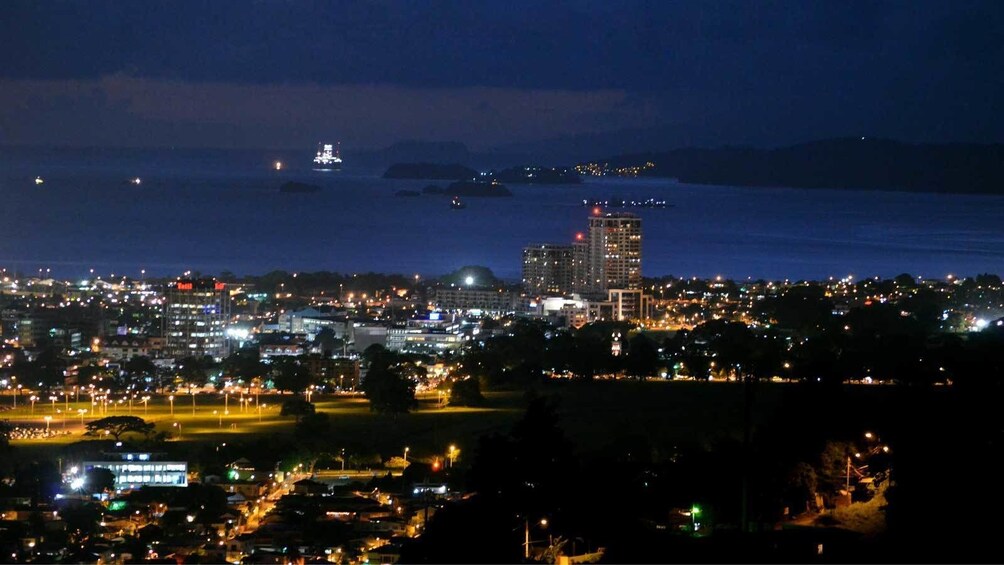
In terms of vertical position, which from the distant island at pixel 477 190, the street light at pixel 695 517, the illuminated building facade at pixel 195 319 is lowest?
the street light at pixel 695 517

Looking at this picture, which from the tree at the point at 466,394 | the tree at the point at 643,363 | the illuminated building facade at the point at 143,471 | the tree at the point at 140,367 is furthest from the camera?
the tree at the point at 140,367

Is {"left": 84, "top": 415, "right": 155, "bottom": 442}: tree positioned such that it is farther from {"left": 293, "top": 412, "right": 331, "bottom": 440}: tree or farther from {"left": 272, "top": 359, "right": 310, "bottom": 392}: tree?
{"left": 272, "top": 359, "right": 310, "bottom": 392}: tree

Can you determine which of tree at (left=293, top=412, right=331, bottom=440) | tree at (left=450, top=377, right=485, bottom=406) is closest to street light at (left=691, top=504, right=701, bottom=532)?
tree at (left=293, top=412, right=331, bottom=440)

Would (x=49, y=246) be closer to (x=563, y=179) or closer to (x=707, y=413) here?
(x=707, y=413)

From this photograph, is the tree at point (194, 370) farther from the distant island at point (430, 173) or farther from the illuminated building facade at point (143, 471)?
the distant island at point (430, 173)

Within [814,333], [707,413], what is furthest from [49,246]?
[707,413]

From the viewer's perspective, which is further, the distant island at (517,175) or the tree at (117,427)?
the distant island at (517,175)

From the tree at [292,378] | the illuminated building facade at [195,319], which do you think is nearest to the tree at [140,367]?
the tree at [292,378]

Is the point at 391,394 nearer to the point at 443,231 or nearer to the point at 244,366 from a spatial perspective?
the point at 244,366
